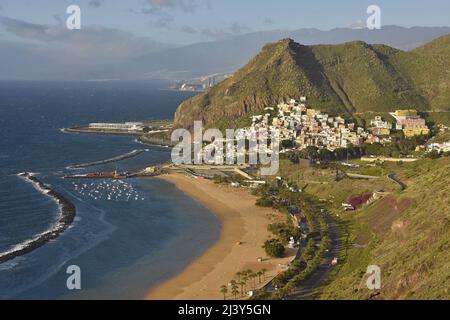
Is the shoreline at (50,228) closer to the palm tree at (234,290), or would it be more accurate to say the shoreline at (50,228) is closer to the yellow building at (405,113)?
the palm tree at (234,290)

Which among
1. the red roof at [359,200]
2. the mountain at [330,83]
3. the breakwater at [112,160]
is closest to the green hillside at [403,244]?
the red roof at [359,200]

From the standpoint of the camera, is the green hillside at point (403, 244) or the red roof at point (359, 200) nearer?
the green hillside at point (403, 244)

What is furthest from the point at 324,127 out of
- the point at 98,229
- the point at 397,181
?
the point at 98,229

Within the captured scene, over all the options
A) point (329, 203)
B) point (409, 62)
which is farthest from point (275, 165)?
point (409, 62)

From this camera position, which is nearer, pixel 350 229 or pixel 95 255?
pixel 95 255

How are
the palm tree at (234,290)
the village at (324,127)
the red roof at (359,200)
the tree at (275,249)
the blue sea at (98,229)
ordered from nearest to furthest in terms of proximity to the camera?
the palm tree at (234,290) → the blue sea at (98,229) → the tree at (275,249) → the red roof at (359,200) → the village at (324,127)
